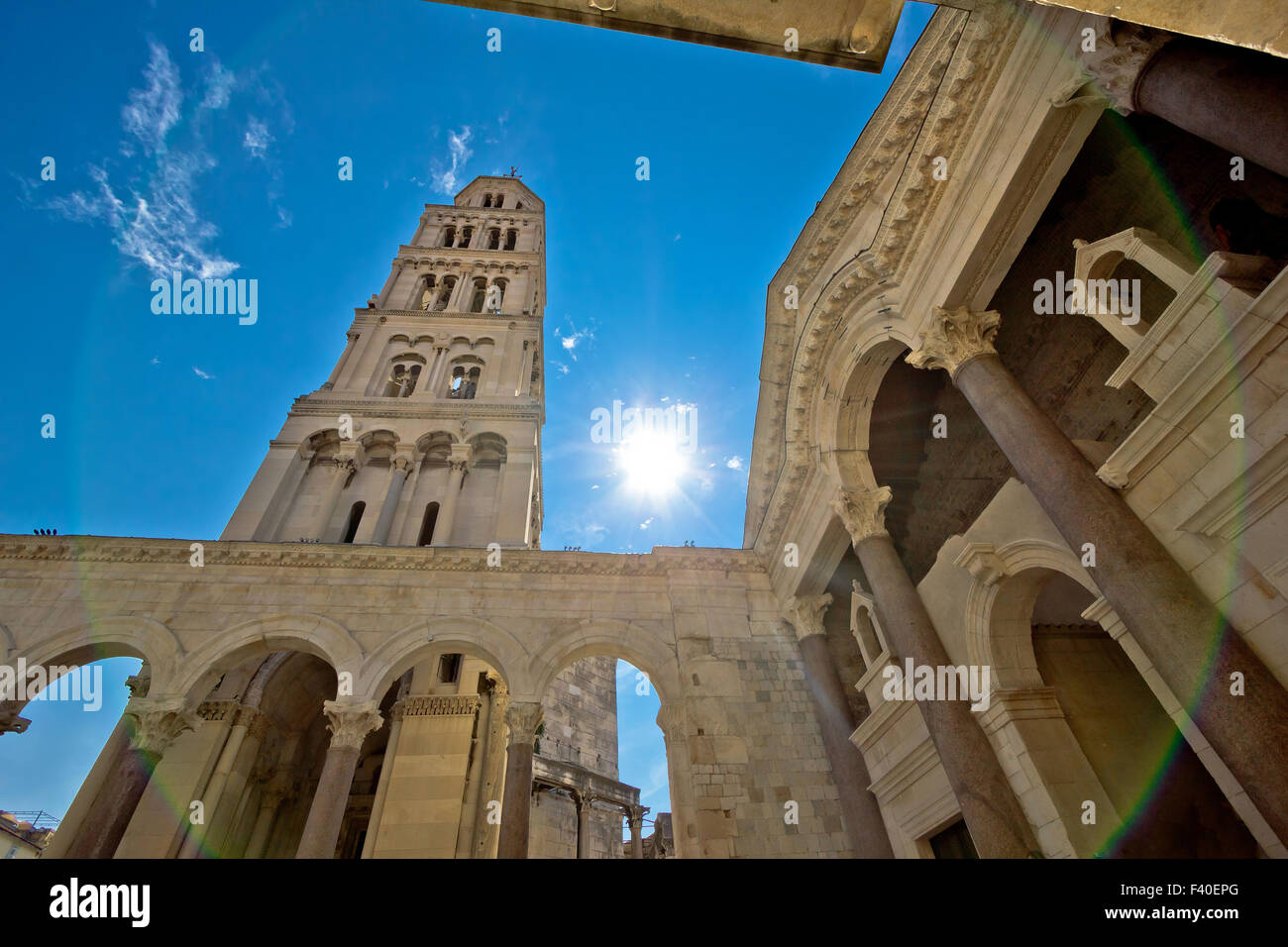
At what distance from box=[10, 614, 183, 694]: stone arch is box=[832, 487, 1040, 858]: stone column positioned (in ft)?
43.2

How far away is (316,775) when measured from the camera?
17.8 meters

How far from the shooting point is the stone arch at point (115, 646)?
37.9 ft

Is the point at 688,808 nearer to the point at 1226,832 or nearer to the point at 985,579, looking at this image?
the point at 985,579

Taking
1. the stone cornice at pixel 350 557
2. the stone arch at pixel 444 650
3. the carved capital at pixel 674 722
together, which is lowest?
the carved capital at pixel 674 722

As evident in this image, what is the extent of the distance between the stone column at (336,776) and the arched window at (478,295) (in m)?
20.2

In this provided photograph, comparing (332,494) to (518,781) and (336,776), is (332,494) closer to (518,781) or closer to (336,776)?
(336,776)

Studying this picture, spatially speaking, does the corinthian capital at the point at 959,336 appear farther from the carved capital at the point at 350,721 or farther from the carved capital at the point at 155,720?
the carved capital at the point at 155,720

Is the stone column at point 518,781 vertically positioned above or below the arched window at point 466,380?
below

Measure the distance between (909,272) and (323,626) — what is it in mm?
13034

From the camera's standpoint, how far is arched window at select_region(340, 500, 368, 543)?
1826cm

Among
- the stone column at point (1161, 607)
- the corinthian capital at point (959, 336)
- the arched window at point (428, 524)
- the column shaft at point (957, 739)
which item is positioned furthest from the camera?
the arched window at point (428, 524)

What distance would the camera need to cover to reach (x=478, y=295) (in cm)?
2822

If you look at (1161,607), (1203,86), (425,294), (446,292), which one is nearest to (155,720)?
(1161,607)

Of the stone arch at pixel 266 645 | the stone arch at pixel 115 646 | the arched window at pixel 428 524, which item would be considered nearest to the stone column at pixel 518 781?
the stone arch at pixel 266 645
